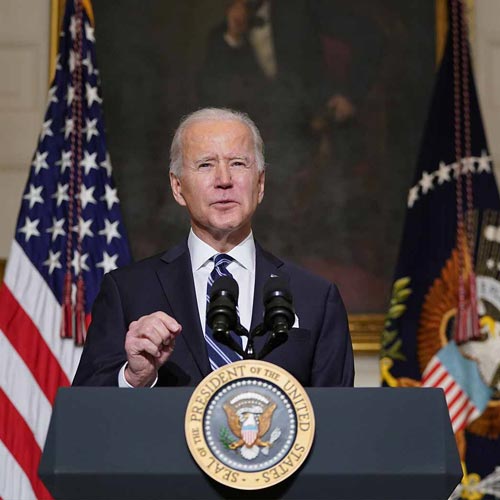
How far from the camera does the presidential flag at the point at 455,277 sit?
5.69 metres

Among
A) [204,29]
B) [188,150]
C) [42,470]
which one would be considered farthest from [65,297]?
[42,470]

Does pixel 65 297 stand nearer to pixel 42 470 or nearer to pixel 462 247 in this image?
pixel 462 247

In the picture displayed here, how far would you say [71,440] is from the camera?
89.0 inches

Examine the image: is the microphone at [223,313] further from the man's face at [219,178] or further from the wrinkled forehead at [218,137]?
the wrinkled forehead at [218,137]

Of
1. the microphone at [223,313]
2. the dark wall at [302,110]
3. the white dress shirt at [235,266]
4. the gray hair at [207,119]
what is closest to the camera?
the microphone at [223,313]

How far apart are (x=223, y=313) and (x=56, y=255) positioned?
3549 millimetres

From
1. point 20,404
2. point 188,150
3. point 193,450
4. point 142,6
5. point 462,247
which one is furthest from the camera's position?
point 142,6

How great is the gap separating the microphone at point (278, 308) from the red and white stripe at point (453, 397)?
3356 millimetres

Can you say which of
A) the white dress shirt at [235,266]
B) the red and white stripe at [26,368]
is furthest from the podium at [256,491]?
the red and white stripe at [26,368]

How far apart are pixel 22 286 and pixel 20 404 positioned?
2.15ft

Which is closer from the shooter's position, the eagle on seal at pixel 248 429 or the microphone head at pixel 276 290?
the eagle on seal at pixel 248 429

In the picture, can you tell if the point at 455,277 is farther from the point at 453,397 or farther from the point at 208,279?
the point at 208,279

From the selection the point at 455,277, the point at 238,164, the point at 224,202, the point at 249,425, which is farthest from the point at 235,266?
the point at 455,277

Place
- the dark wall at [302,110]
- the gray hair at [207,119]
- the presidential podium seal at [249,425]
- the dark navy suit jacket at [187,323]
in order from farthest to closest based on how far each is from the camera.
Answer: the dark wall at [302,110]
the gray hair at [207,119]
the dark navy suit jacket at [187,323]
the presidential podium seal at [249,425]
